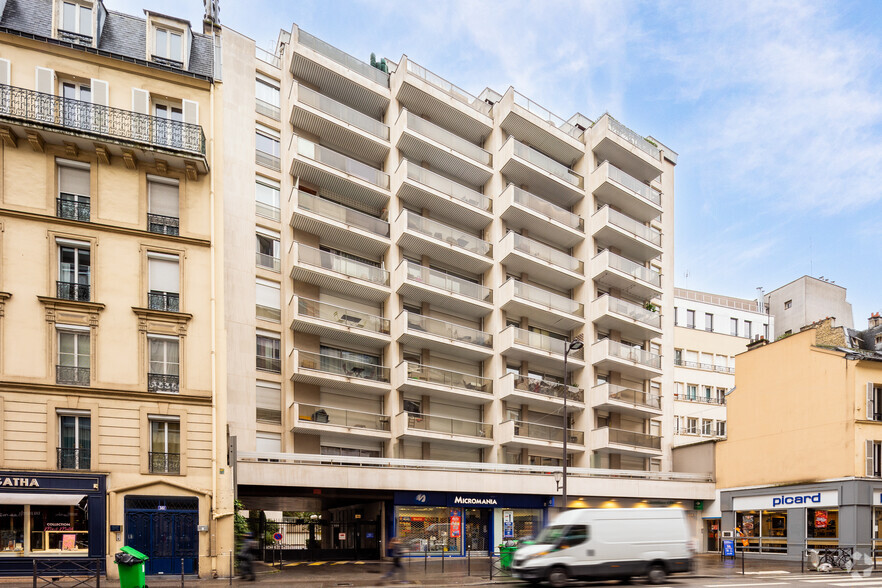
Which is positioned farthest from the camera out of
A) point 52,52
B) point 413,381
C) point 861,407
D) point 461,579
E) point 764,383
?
point 764,383

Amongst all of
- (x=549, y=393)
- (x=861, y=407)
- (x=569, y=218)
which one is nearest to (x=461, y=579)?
(x=549, y=393)

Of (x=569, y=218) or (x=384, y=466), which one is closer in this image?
(x=384, y=466)

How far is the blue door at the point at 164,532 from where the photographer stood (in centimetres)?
2042

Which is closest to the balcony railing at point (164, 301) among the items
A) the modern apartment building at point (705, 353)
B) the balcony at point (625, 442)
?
the balcony at point (625, 442)

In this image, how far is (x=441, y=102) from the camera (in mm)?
35438

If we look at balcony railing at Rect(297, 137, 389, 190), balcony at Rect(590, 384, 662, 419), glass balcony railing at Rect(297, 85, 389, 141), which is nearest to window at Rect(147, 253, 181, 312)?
balcony railing at Rect(297, 137, 389, 190)

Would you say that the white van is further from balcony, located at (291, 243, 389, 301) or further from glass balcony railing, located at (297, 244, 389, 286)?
glass balcony railing, located at (297, 244, 389, 286)

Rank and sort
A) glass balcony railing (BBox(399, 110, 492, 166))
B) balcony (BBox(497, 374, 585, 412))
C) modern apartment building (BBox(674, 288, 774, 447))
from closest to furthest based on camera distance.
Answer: glass balcony railing (BBox(399, 110, 492, 166)), balcony (BBox(497, 374, 585, 412)), modern apartment building (BBox(674, 288, 774, 447))

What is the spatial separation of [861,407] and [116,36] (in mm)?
34269

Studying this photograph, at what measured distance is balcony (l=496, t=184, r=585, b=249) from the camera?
36812 millimetres

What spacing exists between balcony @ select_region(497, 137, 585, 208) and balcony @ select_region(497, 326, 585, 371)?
9.15 meters

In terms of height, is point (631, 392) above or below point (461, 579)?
above

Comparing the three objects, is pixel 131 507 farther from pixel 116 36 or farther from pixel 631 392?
pixel 631 392

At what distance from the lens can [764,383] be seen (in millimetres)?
34719
